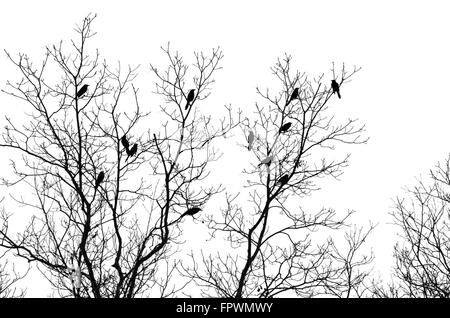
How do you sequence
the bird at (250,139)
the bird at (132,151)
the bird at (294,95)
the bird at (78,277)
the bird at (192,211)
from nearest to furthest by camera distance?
the bird at (78,277) < the bird at (192,211) < the bird at (132,151) < the bird at (294,95) < the bird at (250,139)

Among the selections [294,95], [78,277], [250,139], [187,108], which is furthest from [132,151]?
[294,95]

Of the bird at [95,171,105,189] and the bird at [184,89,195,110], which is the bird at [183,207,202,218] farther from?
the bird at [184,89,195,110]

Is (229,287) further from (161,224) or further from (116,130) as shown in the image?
(116,130)

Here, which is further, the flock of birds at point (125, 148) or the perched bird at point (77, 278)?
the flock of birds at point (125, 148)

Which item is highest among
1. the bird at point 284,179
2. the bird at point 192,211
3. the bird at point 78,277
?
the bird at point 284,179

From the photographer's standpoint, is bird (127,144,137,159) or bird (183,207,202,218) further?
bird (127,144,137,159)

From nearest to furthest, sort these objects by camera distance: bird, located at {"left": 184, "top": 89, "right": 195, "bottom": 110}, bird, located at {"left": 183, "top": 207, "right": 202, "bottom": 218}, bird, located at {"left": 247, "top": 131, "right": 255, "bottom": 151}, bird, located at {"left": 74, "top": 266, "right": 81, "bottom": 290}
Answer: bird, located at {"left": 74, "top": 266, "right": 81, "bottom": 290} < bird, located at {"left": 183, "top": 207, "right": 202, "bottom": 218} < bird, located at {"left": 184, "top": 89, "right": 195, "bottom": 110} < bird, located at {"left": 247, "top": 131, "right": 255, "bottom": 151}

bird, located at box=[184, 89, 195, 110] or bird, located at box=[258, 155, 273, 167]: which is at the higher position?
bird, located at box=[184, 89, 195, 110]

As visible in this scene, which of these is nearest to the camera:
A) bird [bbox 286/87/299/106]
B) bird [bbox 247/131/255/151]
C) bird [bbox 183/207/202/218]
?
bird [bbox 183/207/202/218]

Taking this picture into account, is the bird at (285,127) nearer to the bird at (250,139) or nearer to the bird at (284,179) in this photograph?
the bird at (250,139)

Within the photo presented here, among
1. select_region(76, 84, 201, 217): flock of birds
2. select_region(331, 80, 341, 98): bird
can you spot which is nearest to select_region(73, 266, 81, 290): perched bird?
select_region(76, 84, 201, 217): flock of birds

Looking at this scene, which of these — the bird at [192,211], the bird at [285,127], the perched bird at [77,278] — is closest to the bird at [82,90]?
the bird at [192,211]

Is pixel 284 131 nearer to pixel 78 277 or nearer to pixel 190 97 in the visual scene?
pixel 190 97
